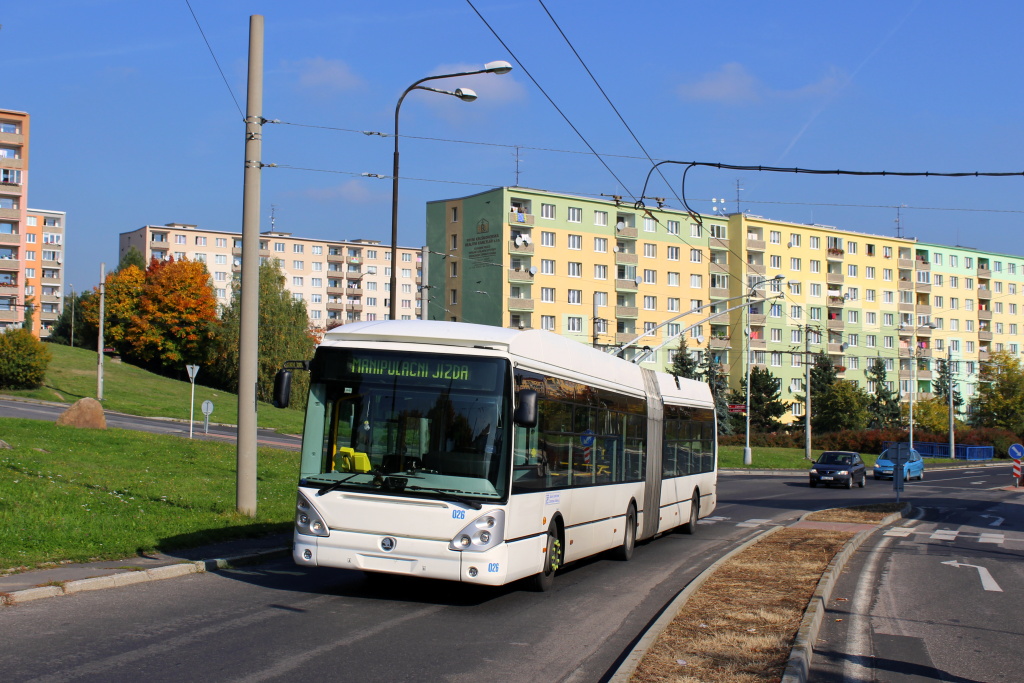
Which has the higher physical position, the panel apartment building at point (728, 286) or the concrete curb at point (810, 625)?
the panel apartment building at point (728, 286)

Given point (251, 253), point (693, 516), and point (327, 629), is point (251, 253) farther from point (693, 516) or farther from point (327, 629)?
point (693, 516)

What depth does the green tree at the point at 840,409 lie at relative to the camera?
83062 mm

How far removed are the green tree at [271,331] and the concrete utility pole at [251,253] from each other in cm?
5685

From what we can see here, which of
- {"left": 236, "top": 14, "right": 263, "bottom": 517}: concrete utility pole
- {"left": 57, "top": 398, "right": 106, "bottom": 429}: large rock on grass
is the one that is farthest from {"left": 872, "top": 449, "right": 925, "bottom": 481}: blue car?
{"left": 236, "top": 14, "right": 263, "bottom": 517}: concrete utility pole

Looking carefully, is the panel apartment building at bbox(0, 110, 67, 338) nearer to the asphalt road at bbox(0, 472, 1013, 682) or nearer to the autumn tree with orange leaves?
the autumn tree with orange leaves

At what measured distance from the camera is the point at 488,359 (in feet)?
33.0

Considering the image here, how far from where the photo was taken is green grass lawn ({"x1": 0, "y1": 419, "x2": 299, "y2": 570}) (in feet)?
38.2

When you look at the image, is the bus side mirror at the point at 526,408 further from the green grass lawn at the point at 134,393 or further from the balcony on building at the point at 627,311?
the balcony on building at the point at 627,311

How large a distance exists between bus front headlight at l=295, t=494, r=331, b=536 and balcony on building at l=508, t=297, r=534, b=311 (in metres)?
64.1

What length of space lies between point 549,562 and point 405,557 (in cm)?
199

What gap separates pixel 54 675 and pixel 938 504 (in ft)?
99.7

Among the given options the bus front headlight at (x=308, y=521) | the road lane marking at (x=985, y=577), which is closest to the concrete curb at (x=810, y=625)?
the road lane marking at (x=985, y=577)

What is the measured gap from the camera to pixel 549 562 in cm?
1091

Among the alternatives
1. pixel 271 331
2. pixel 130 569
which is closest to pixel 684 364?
pixel 271 331
